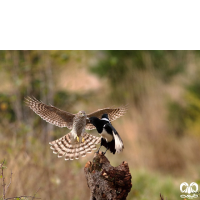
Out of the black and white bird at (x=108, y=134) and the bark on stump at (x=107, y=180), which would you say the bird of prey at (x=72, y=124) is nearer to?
the black and white bird at (x=108, y=134)

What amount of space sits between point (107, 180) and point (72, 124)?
1.80 metres

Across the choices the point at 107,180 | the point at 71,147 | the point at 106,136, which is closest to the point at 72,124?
the point at 71,147

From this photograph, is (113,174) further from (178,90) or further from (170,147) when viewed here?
(178,90)

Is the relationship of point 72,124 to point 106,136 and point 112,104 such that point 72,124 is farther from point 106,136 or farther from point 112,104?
point 112,104

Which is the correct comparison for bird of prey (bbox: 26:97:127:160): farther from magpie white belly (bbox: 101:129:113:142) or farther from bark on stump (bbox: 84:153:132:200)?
bark on stump (bbox: 84:153:132:200)

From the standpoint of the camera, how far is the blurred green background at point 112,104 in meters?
6.88

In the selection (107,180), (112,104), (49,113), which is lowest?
(107,180)

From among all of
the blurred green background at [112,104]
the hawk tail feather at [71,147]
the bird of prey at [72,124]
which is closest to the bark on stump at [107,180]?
the bird of prey at [72,124]

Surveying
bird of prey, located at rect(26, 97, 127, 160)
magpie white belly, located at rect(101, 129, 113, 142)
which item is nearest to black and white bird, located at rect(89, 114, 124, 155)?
magpie white belly, located at rect(101, 129, 113, 142)

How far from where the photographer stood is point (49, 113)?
472 centimetres

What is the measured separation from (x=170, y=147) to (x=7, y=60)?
6389mm

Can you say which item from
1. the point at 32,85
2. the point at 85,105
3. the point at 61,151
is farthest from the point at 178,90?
the point at 61,151

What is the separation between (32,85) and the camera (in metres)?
8.87

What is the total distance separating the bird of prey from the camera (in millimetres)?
4492
